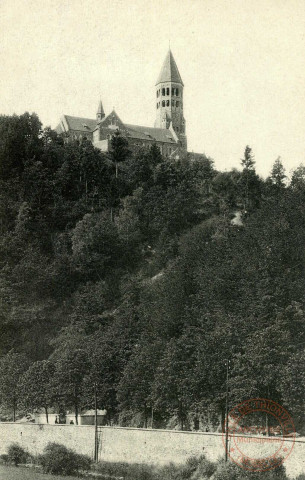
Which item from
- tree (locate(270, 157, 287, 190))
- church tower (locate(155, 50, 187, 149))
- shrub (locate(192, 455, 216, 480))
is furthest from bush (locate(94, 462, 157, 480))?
church tower (locate(155, 50, 187, 149))

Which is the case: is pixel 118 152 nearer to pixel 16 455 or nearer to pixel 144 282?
pixel 144 282

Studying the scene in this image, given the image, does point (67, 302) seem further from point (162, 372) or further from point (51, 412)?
point (162, 372)

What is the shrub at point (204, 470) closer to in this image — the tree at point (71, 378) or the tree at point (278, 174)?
the tree at point (71, 378)

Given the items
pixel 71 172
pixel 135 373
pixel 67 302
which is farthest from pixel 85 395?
pixel 71 172

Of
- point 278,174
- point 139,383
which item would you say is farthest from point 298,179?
point 139,383

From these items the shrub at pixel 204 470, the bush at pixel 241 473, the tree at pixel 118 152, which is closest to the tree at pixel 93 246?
the tree at pixel 118 152

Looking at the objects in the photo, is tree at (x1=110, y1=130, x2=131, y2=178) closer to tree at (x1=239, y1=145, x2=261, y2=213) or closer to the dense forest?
the dense forest
